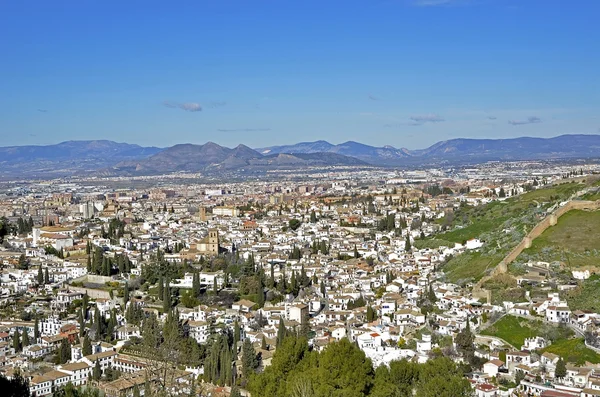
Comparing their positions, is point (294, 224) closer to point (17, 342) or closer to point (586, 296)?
point (17, 342)

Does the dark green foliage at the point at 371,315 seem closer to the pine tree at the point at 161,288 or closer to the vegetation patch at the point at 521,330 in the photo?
the vegetation patch at the point at 521,330

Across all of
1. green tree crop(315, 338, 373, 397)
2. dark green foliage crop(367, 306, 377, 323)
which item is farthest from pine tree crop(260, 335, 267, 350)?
green tree crop(315, 338, 373, 397)

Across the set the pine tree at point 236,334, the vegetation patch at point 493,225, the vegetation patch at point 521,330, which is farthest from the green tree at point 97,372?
the vegetation patch at point 493,225

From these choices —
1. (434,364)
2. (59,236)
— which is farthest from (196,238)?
(434,364)

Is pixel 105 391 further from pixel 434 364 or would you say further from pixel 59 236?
pixel 59 236

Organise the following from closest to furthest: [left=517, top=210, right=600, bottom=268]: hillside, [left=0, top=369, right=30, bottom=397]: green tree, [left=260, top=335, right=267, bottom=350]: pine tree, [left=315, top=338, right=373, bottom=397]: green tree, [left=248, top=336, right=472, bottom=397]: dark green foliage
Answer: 1. [left=248, top=336, right=472, bottom=397]: dark green foliage
2. [left=315, top=338, right=373, bottom=397]: green tree
3. [left=0, top=369, right=30, bottom=397]: green tree
4. [left=260, top=335, right=267, bottom=350]: pine tree
5. [left=517, top=210, right=600, bottom=268]: hillside

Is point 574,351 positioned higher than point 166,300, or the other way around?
point 574,351

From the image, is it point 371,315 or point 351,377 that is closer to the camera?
point 351,377

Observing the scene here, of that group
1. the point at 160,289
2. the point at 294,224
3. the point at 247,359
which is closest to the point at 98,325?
the point at 160,289

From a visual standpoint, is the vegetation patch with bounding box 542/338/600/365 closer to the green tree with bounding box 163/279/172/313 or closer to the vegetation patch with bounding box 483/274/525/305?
the vegetation patch with bounding box 483/274/525/305

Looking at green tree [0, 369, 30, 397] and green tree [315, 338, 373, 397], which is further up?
green tree [315, 338, 373, 397]

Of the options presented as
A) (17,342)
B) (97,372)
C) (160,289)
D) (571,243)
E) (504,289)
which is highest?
(571,243)

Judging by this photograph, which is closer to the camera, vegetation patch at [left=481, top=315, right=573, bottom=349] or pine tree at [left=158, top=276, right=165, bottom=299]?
vegetation patch at [left=481, top=315, right=573, bottom=349]
